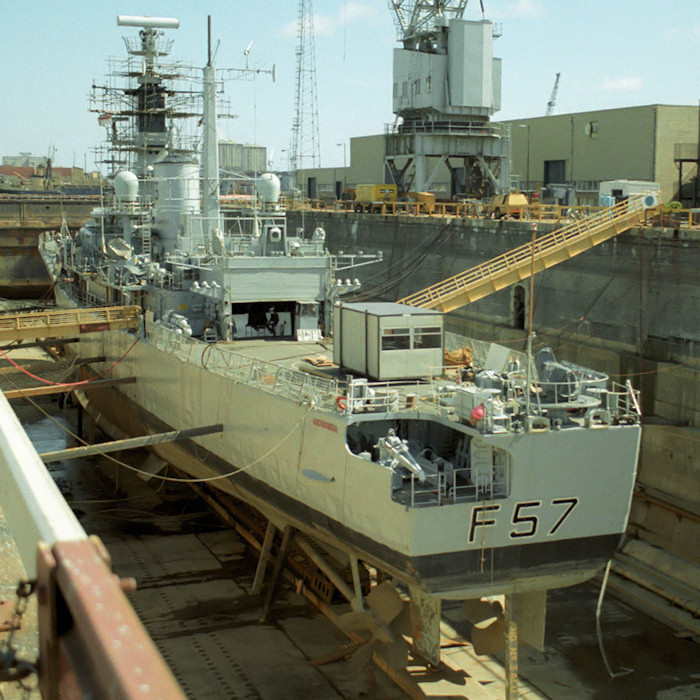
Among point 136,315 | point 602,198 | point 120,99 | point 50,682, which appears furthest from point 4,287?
point 50,682

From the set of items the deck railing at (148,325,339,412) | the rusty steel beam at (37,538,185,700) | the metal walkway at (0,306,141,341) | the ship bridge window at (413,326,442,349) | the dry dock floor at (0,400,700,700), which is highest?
the rusty steel beam at (37,538,185,700)

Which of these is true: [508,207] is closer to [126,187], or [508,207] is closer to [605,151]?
[605,151]

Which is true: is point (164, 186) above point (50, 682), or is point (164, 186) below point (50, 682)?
above

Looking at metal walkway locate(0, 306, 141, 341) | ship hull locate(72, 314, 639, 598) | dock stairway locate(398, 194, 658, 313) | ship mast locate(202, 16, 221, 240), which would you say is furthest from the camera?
ship mast locate(202, 16, 221, 240)

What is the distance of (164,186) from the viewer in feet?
101

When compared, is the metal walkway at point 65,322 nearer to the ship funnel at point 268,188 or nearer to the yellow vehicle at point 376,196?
the ship funnel at point 268,188

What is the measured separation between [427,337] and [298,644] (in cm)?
660

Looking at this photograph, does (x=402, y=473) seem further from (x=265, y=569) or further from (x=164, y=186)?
(x=164, y=186)

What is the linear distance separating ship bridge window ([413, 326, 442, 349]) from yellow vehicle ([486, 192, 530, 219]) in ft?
55.7

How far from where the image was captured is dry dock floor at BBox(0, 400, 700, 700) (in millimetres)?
15625

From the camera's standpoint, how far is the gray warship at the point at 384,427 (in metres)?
14.0

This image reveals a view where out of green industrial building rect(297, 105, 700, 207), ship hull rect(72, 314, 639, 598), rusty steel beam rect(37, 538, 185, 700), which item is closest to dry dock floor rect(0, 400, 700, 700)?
ship hull rect(72, 314, 639, 598)

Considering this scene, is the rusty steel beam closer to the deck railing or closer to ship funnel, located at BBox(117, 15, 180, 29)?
the deck railing

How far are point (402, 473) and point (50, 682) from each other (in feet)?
40.9
